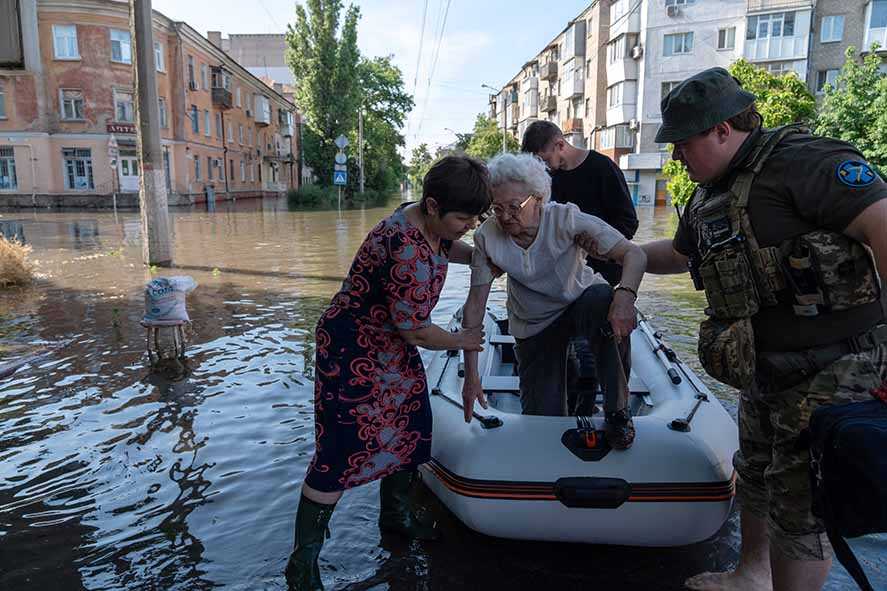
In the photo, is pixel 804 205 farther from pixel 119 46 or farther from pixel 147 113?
pixel 119 46

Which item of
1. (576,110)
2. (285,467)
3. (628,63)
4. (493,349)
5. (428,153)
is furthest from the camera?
(428,153)

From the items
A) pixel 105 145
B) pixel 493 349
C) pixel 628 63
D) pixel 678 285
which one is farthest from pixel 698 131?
pixel 628 63

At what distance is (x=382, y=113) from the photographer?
63281mm

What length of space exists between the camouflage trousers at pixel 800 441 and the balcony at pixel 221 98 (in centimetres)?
4640

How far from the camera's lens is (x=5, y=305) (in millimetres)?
8992

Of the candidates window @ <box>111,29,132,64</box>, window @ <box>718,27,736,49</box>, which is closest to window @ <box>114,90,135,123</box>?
window @ <box>111,29,132,64</box>

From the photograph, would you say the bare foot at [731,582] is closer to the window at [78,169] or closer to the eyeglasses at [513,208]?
the eyeglasses at [513,208]

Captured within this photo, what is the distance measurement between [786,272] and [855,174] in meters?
0.35

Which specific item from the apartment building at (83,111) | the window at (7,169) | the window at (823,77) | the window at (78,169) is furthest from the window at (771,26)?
the window at (7,169)

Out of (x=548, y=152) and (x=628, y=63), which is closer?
(x=548, y=152)

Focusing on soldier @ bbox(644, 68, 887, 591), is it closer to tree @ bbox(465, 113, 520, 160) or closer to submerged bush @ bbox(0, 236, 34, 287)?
submerged bush @ bbox(0, 236, 34, 287)

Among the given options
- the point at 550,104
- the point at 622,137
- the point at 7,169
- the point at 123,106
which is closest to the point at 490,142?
the point at 550,104

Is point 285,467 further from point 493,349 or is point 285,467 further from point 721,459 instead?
point 721,459

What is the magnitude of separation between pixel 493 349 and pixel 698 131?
2.80 m
